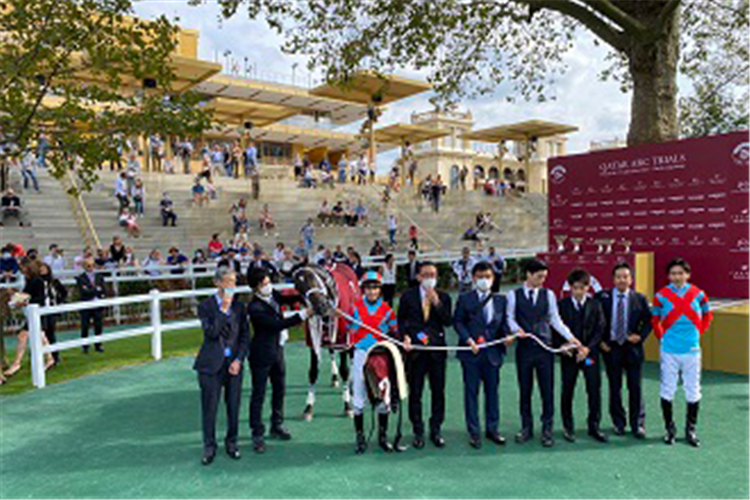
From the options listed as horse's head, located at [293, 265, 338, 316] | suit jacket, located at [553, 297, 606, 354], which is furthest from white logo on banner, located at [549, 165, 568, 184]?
horse's head, located at [293, 265, 338, 316]

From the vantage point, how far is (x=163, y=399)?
781 cm

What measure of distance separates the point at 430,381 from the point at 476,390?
47 cm

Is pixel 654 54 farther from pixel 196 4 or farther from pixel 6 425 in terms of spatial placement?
pixel 6 425

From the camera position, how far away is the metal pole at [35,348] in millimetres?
8508

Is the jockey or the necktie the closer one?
the jockey

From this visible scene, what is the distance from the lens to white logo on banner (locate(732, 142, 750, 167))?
931cm

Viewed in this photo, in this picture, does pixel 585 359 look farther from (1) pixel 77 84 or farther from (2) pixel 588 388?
(1) pixel 77 84

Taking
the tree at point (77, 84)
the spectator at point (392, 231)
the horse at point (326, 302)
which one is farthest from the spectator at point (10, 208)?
the horse at point (326, 302)

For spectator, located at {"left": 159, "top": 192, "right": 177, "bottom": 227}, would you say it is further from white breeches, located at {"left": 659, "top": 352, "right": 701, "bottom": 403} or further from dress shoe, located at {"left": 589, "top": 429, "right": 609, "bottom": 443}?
white breeches, located at {"left": 659, "top": 352, "right": 701, "bottom": 403}

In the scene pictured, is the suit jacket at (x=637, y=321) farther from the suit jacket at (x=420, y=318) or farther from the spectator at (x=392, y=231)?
the spectator at (x=392, y=231)

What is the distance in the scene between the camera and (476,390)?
587cm

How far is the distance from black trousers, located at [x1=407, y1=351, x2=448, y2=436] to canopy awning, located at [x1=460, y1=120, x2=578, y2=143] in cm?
3526

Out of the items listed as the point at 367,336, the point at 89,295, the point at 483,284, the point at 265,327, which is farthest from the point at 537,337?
the point at 89,295

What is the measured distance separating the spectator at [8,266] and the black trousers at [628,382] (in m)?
12.7
